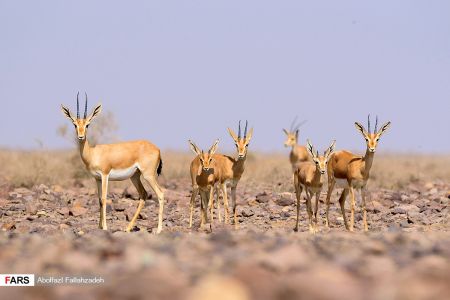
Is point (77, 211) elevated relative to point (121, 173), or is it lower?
lower

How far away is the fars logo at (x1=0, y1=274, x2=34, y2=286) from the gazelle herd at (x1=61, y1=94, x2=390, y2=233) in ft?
24.3

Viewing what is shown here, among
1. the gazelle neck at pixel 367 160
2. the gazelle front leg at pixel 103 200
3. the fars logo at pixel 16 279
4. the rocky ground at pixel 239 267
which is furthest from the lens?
the gazelle neck at pixel 367 160

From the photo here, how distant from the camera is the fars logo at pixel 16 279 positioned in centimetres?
703

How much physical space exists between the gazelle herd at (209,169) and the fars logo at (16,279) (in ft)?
24.3

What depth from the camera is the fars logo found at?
23.1 ft

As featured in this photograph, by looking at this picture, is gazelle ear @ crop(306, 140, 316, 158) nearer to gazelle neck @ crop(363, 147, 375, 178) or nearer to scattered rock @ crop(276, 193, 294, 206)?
gazelle neck @ crop(363, 147, 375, 178)

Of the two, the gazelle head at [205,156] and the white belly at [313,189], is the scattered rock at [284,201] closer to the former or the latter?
the gazelle head at [205,156]

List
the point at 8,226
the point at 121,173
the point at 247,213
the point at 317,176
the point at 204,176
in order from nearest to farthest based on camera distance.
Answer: the point at 8,226 < the point at 121,173 < the point at 317,176 < the point at 204,176 < the point at 247,213

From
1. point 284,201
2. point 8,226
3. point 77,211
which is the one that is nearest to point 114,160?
point 8,226

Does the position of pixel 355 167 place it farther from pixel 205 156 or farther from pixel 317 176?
pixel 205 156

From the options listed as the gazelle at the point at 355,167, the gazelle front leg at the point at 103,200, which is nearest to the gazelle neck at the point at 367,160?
the gazelle at the point at 355,167

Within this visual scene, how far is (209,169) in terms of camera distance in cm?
1734

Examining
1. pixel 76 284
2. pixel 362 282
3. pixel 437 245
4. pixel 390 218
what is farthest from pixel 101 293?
pixel 390 218

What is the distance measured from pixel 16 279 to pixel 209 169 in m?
10.3
